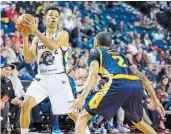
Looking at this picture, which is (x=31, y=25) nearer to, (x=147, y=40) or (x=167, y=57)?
(x=167, y=57)

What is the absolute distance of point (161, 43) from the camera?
19969 mm

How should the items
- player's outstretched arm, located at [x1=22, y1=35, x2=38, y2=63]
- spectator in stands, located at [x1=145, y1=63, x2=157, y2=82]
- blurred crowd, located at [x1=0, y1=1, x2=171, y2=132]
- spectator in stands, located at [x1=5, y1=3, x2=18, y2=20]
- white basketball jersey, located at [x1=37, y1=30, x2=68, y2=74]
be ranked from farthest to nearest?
spectator in stands, located at [x1=5, y1=3, x2=18, y2=20]
spectator in stands, located at [x1=145, y1=63, x2=157, y2=82]
blurred crowd, located at [x1=0, y1=1, x2=171, y2=132]
white basketball jersey, located at [x1=37, y1=30, x2=68, y2=74]
player's outstretched arm, located at [x1=22, y1=35, x2=38, y2=63]

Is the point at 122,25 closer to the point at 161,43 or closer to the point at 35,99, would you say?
the point at 161,43

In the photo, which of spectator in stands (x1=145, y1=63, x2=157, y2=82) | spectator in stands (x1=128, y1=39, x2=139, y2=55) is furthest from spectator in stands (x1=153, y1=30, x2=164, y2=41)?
spectator in stands (x1=145, y1=63, x2=157, y2=82)

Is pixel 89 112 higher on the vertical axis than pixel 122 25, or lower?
lower

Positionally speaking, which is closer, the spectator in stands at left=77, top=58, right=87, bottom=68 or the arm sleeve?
the arm sleeve

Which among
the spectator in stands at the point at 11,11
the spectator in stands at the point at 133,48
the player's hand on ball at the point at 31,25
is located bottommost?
the spectator in stands at the point at 133,48

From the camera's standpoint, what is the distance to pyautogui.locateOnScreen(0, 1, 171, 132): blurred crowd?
11891mm

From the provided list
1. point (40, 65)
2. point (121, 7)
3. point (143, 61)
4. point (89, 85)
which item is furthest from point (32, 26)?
point (121, 7)

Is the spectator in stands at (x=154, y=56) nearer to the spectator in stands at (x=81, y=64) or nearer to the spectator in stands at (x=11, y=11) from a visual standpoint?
the spectator in stands at (x=11, y=11)

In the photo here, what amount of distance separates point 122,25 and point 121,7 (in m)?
2.27

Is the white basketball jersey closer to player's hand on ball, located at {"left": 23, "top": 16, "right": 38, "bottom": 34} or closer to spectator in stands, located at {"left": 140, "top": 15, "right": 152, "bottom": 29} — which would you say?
player's hand on ball, located at {"left": 23, "top": 16, "right": 38, "bottom": 34}

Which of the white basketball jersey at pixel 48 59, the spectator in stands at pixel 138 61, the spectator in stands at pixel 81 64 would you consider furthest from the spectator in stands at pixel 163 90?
the white basketball jersey at pixel 48 59

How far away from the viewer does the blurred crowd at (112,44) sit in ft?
39.0
